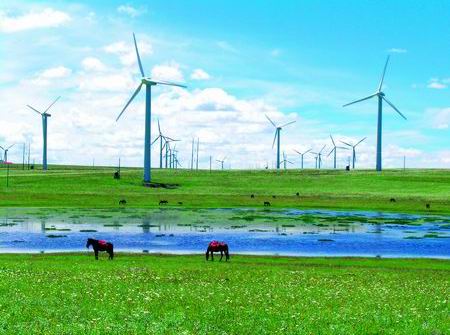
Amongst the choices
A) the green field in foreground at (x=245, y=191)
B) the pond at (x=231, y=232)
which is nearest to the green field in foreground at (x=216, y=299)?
the pond at (x=231, y=232)

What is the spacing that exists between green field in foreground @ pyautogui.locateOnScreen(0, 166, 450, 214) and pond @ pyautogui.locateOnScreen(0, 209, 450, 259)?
61.0 feet

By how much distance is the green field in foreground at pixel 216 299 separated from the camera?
→ 16906 mm

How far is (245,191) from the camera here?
454 feet

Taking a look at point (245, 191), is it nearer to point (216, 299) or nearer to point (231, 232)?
point (231, 232)

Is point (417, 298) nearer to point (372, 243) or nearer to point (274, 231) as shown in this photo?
point (372, 243)

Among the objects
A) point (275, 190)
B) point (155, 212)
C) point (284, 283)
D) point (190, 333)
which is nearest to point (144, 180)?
point (275, 190)

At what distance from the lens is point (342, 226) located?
70688 mm

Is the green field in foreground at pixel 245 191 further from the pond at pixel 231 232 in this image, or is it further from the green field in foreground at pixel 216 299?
the green field in foreground at pixel 216 299

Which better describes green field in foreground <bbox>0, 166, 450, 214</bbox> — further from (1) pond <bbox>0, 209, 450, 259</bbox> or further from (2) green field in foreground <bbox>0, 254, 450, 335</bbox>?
(2) green field in foreground <bbox>0, 254, 450, 335</bbox>

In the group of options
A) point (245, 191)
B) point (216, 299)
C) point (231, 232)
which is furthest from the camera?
point (245, 191)

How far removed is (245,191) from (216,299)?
384 ft

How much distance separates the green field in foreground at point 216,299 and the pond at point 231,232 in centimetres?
1353

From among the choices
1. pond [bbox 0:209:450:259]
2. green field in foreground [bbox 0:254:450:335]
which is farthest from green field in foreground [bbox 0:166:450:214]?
green field in foreground [bbox 0:254:450:335]

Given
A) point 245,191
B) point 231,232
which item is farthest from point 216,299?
point 245,191
